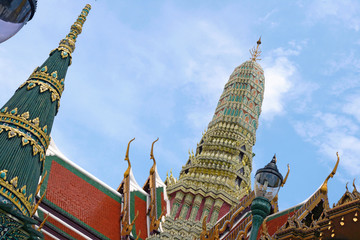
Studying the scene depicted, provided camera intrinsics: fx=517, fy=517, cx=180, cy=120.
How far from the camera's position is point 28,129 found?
11.3m

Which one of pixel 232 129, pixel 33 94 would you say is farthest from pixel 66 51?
pixel 232 129

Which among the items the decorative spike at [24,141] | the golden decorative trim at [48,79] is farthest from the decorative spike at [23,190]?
the golden decorative trim at [48,79]

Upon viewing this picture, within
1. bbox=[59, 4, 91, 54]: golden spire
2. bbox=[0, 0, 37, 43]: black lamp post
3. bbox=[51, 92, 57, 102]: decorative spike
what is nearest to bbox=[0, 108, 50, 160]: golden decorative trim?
bbox=[51, 92, 57, 102]: decorative spike

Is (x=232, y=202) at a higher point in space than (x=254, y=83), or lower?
lower

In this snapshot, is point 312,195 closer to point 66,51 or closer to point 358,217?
point 66,51

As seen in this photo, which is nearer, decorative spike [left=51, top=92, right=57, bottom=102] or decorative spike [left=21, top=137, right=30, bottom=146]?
decorative spike [left=21, top=137, right=30, bottom=146]

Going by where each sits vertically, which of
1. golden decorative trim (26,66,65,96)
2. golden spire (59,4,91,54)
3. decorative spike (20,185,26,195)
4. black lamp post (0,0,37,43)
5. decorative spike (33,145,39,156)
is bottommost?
black lamp post (0,0,37,43)

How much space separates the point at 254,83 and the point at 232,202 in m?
8.54

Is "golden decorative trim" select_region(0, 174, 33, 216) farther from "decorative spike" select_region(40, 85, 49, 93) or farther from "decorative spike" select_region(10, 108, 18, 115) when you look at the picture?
"decorative spike" select_region(40, 85, 49, 93)

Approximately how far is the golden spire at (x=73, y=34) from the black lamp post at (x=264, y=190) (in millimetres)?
9242

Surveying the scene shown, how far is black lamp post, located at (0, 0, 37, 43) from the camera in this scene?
2.91m

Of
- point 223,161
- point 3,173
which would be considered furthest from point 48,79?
point 223,161

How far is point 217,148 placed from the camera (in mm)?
24625

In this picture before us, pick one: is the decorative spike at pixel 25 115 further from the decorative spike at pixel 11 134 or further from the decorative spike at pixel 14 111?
the decorative spike at pixel 11 134
